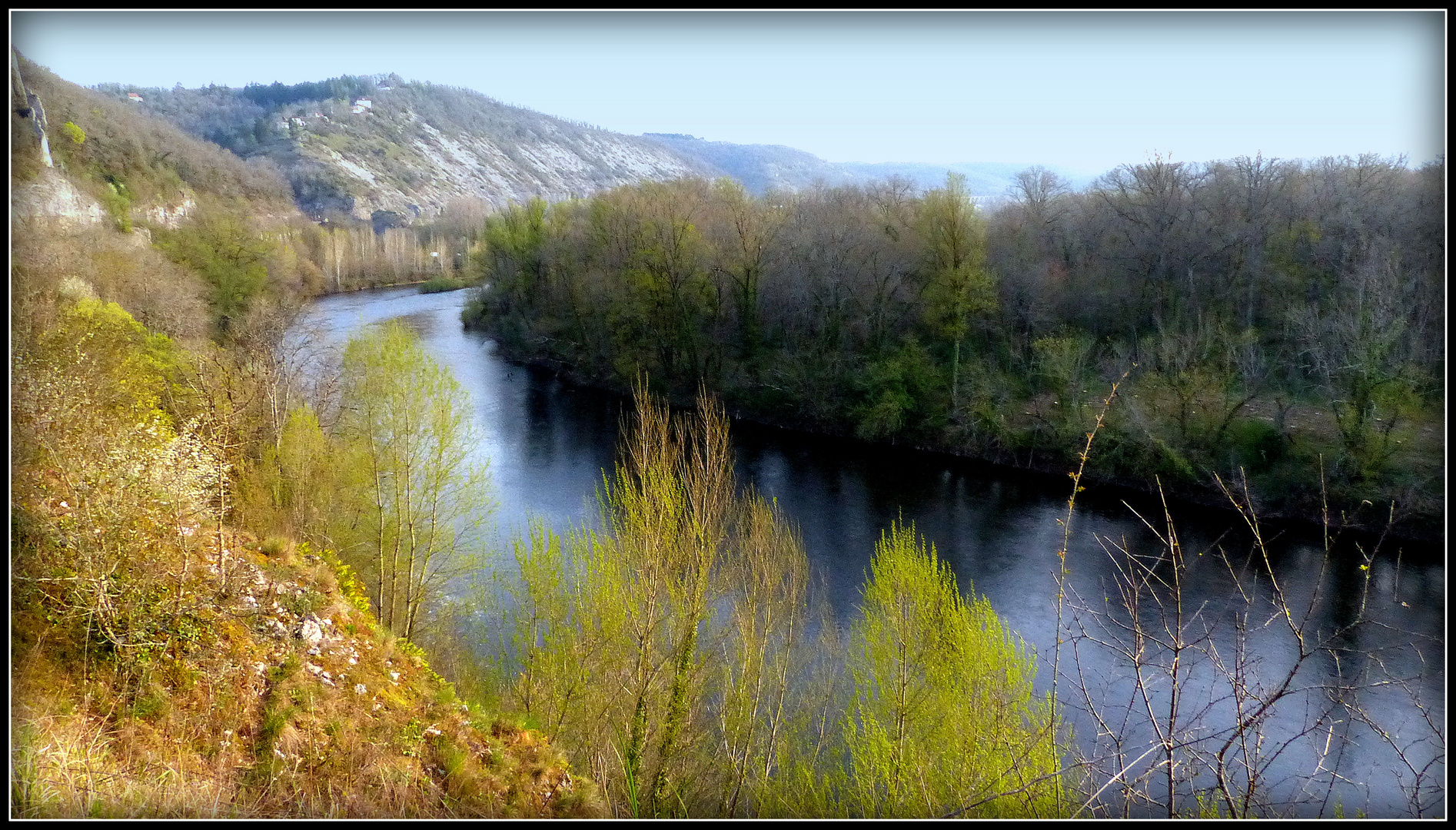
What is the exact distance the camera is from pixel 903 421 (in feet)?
82.5

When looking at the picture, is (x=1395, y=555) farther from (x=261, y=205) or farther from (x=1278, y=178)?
(x=261, y=205)

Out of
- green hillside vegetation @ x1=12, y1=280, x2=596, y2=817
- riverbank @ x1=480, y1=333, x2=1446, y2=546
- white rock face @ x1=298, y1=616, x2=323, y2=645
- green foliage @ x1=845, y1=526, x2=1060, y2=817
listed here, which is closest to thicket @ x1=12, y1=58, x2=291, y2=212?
green hillside vegetation @ x1=12, y1=280, x2=596, y2=817

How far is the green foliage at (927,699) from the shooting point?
792 cm

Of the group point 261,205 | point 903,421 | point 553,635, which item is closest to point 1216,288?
point 903,421

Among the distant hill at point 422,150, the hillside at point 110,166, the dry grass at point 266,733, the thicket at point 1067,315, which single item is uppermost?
the distant hill at point 422,150

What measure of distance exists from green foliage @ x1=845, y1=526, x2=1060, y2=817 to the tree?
674 centimetres

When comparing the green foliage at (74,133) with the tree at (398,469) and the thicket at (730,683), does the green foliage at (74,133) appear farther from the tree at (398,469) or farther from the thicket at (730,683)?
the thicket at (730,683)

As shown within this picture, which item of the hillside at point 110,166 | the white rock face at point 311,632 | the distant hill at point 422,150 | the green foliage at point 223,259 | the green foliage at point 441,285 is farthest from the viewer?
the distant hill at point 422,150

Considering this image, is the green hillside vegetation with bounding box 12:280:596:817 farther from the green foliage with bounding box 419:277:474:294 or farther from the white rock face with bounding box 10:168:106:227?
the green foliage with bounding box 419:277:474:294

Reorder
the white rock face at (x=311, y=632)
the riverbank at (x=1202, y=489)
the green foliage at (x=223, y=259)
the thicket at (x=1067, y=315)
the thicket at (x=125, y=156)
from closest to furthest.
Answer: the white rock face at (x=311, y=632) < the riverbank at (x=1202, y=489) < the thicket at (x=1067, y=315) < the thicket at (x=125, y=156) < the green foliage at (x=223, y=259)

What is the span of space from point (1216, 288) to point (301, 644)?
27449 millimetres

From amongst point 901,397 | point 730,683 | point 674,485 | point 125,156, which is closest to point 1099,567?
point 901,397

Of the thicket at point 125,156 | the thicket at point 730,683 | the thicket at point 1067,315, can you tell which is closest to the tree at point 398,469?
the thicket at point 730,683

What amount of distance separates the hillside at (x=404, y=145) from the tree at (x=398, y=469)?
6637cm
